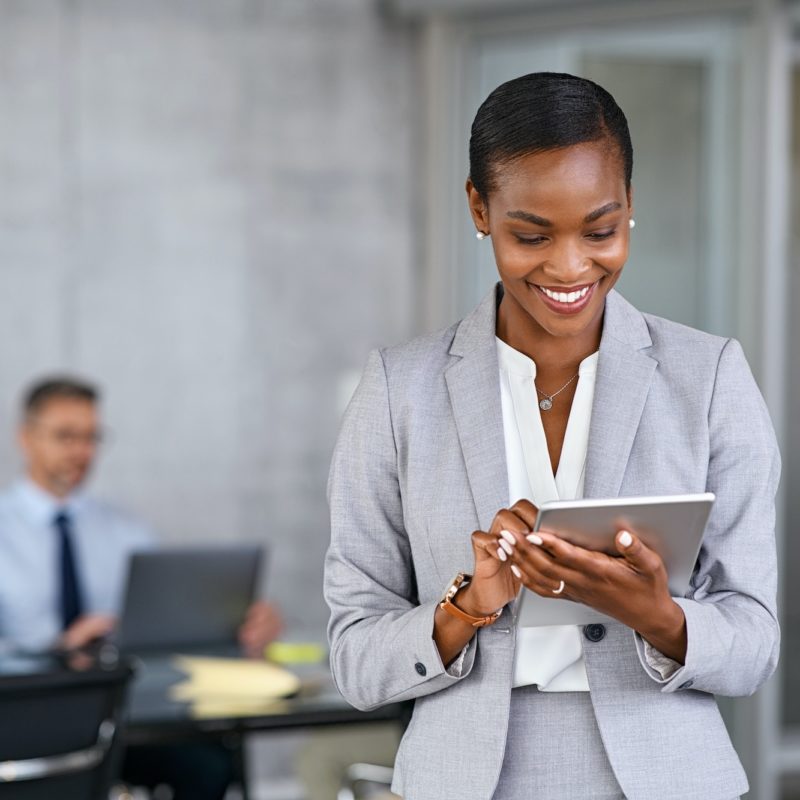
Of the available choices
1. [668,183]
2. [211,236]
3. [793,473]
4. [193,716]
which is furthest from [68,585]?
[793,473]

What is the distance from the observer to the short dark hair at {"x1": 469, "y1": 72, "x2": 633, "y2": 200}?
1.29 meters

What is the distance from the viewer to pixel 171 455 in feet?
16.7

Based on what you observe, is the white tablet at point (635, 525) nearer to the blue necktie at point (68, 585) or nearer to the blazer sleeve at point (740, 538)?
the blazer sleeve at point (740, 538)

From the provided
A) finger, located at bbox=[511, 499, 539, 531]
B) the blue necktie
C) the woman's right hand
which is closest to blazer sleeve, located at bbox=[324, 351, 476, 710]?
the woman's right hand

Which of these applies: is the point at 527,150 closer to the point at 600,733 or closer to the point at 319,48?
the point at 600,733

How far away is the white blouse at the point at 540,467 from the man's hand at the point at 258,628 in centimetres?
238

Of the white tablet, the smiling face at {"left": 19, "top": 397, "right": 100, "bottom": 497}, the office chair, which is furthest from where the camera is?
the smiling face at {"left": 19, "top": 397, "right": 100, "bottom": 497}

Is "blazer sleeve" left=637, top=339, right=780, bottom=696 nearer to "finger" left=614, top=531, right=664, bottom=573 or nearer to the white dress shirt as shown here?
"finger" left=614, top=531, right=664, bottom=573

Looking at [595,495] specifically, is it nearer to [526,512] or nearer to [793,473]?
[526,512]

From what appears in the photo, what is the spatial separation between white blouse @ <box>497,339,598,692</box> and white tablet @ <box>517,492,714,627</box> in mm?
88

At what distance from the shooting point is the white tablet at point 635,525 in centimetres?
118

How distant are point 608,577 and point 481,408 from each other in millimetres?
274

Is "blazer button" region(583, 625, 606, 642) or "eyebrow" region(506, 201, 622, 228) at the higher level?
"eyebrow" region(506, 201, 622, 228)

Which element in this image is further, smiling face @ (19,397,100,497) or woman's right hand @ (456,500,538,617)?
smiling face @ (19,397,100,497)
